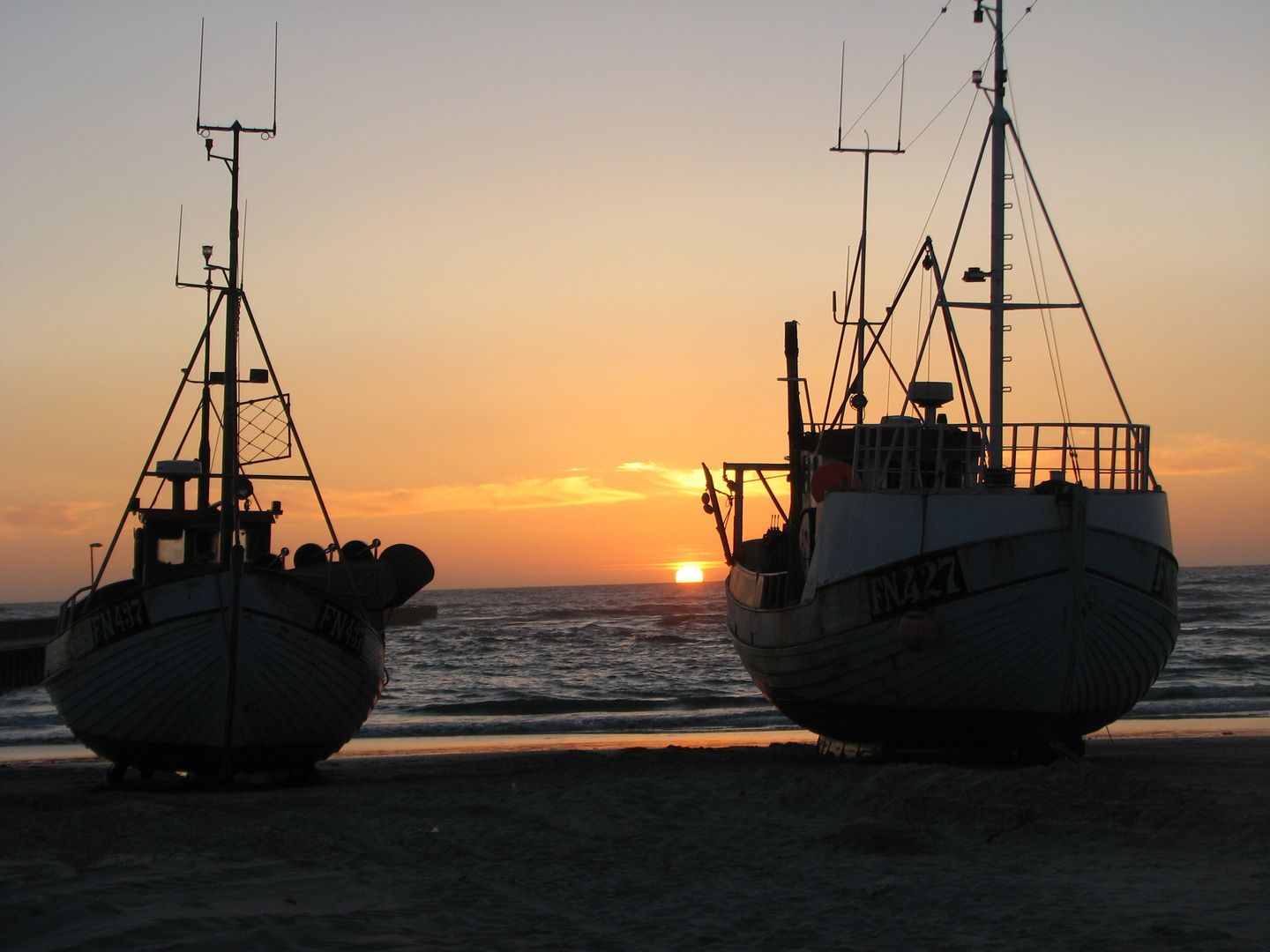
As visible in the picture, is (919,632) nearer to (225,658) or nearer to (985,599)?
(985,599)

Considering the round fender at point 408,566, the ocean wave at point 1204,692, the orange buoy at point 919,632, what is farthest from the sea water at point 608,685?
the orange buoy at point 919,632

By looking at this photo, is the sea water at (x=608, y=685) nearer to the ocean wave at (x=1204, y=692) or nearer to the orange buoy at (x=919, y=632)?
the ocean wave at (x=1204, y=692)

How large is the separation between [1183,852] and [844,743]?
22.7ft

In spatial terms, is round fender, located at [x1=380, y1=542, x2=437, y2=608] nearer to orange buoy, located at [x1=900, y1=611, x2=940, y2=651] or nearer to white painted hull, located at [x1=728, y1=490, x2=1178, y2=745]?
white painted hull, located at [x1=728, y1=490, x2=1178, y2=745]

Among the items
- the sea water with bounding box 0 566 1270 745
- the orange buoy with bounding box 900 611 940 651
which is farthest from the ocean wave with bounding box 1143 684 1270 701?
the orange buoy with bounding box 900 611 940 651

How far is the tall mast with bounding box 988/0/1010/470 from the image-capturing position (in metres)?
15.6

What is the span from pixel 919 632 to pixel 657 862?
15.9 feet

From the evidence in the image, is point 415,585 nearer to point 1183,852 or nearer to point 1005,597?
point 1005,597

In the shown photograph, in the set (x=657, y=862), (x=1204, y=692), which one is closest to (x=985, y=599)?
(x=657, y=862)

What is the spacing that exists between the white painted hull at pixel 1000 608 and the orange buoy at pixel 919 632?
16cm

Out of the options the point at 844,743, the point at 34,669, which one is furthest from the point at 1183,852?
the point at 34,669

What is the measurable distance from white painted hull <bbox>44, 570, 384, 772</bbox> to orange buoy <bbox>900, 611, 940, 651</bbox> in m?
6.46

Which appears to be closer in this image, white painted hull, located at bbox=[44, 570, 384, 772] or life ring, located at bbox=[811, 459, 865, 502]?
white painted hull, located at bbox=[44, 570, 384, 772]

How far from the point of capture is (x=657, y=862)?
879 centimetres
